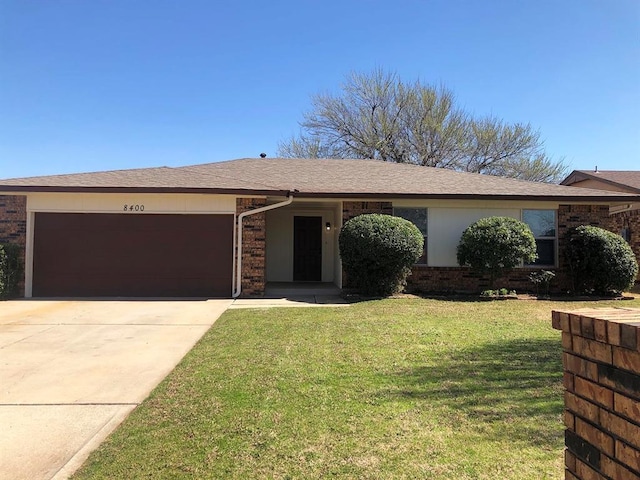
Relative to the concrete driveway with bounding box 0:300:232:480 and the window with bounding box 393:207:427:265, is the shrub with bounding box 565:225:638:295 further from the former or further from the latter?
the concrete driveway with bounding box 0:300:232:480

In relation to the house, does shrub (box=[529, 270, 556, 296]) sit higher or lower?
lower

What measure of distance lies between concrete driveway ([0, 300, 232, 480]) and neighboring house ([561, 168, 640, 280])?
491 inches

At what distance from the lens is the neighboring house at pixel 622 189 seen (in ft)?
47.3

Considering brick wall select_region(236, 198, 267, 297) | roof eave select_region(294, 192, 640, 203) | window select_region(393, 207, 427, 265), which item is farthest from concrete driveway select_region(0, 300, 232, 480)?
window select_region(393, 207, 427, 265)

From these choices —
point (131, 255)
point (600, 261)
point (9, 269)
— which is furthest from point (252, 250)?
point (600, 261)

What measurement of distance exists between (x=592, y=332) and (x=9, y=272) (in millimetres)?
11857

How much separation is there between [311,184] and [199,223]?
10.5ft

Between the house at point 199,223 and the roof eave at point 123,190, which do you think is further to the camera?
the house at point 199,223

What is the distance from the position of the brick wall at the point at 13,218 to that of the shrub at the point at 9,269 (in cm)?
43

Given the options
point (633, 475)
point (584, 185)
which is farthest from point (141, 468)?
point (584, 185)

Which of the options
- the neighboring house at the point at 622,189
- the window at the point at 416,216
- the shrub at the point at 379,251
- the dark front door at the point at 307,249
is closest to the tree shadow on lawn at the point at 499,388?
the shrub at the point at 379,251

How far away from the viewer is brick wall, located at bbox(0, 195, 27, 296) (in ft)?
35.1

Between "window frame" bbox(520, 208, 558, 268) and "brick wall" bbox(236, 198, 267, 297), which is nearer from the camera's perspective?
"brick wall" bbox(236, 198, 267, 297)

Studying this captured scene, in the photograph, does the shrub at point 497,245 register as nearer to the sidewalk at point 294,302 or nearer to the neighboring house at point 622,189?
the sidewalk at point 294,302
